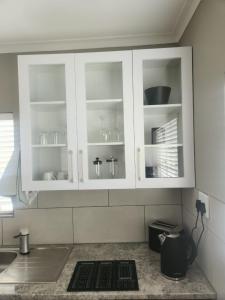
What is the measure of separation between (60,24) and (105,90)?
1.67 ft

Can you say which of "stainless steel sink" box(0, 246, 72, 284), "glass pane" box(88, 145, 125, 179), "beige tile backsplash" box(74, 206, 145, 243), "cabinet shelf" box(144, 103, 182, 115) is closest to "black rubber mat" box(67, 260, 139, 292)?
"stainless steel sink" box(0, 246, 72, 284)

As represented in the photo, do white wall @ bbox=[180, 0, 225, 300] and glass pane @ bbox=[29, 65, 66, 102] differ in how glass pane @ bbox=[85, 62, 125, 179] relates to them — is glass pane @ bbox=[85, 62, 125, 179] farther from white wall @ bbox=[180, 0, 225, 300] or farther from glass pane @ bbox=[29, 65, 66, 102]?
white wall @ bbox=[180, 0, 225, 300]

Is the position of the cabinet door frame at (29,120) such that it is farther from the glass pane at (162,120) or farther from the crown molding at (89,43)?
the glass pane at (162,120)

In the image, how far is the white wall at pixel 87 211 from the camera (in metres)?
1.77

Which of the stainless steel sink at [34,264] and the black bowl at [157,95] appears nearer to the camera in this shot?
the stainless steel sink at [34,264]

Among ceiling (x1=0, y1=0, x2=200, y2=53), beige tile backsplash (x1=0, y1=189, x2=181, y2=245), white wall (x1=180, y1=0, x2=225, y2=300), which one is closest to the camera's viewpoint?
white wall (x1=180, y1=0, x2=225, y2=300)

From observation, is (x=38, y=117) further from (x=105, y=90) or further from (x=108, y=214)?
(x=108, y=214)

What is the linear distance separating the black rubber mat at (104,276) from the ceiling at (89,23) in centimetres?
152

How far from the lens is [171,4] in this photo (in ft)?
4.37

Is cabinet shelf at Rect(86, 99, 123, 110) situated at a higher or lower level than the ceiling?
lower

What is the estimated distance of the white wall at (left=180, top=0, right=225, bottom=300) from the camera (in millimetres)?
1060

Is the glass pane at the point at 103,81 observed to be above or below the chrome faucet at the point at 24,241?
above

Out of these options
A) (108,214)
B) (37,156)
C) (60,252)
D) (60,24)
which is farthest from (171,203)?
(60,24)

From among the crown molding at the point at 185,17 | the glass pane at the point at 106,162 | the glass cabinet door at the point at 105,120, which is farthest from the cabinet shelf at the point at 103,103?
the crown molding at the point at 185,17
